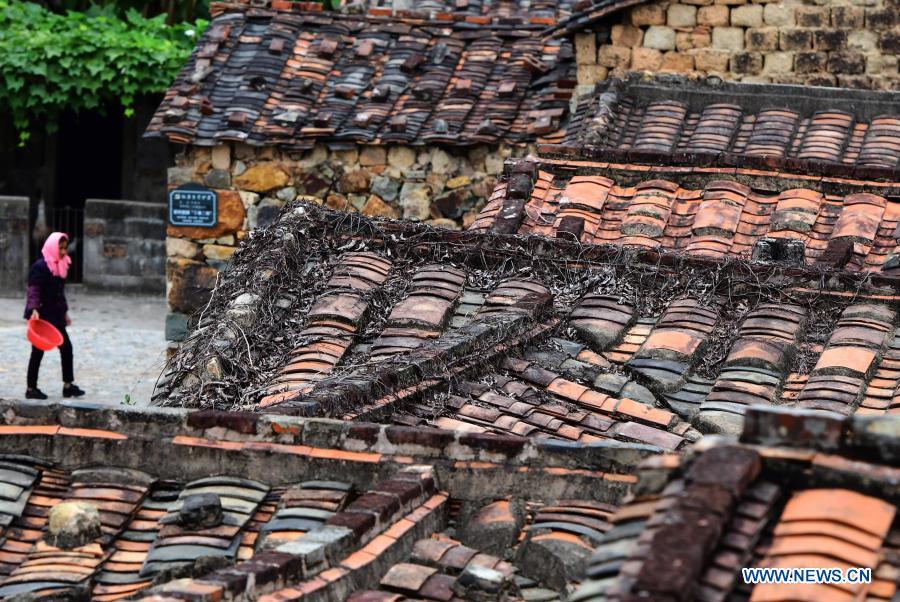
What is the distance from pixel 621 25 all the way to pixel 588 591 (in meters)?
10.0

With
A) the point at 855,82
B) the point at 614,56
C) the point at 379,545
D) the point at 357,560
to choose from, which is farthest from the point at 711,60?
the point at 357,560

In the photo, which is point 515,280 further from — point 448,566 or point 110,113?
point 110,113

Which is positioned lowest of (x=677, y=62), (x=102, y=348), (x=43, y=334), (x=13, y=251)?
(x=102, y=348)

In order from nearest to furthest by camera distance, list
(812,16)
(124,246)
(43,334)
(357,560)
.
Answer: (357,560) → (812,16) → (43,334) → (124,246)

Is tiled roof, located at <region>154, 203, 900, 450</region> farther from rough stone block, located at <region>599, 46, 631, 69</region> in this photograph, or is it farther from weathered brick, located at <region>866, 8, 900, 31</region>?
weathered brick, located at <region>866, 8, 900, 31</region>

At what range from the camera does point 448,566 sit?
5.27 meters

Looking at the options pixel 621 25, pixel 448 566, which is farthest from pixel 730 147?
pixel 448 566

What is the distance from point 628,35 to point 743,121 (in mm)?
1591

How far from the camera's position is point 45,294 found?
545 inches

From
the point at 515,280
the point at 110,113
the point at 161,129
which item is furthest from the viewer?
→ the point at 110,113

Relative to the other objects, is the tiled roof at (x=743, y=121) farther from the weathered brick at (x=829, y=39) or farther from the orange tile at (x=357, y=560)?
the orange tile at (x=357, y=560)

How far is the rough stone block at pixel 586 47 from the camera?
540 inches

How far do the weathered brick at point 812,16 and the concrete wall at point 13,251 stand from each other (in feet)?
37.9

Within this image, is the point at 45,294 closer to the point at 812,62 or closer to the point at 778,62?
the point at 778,62
